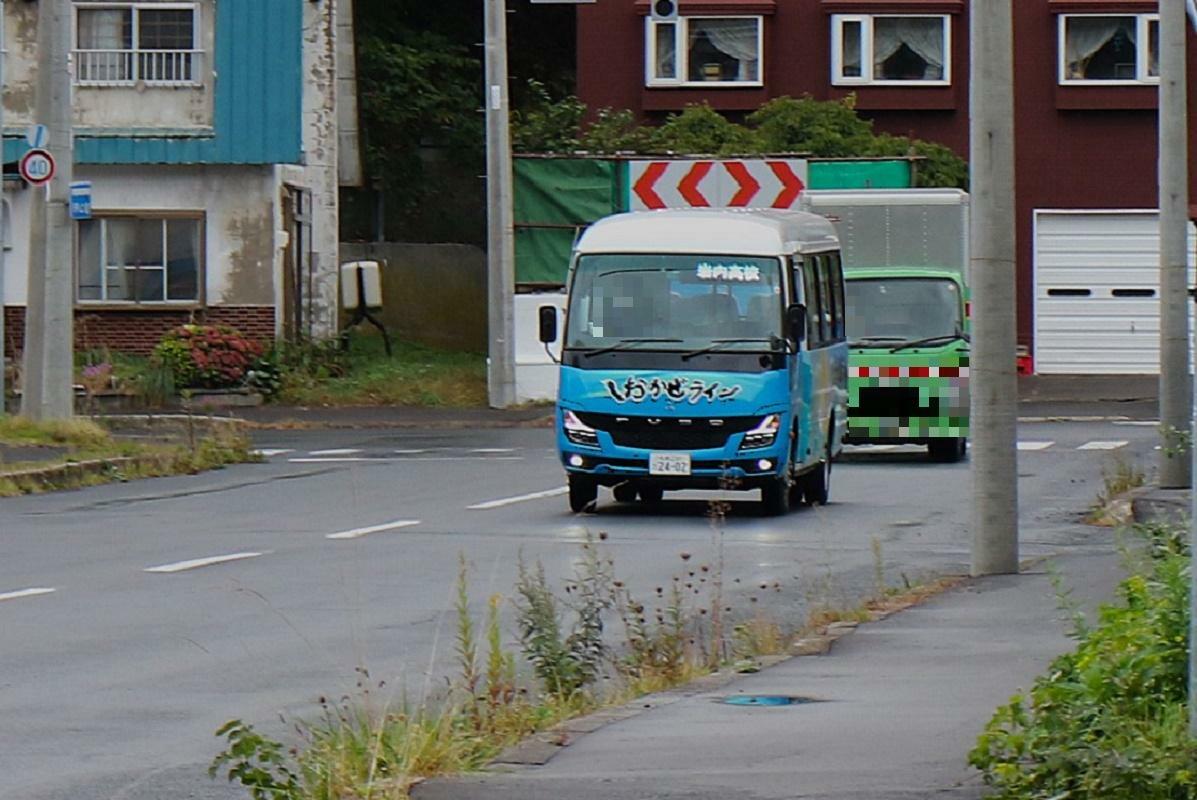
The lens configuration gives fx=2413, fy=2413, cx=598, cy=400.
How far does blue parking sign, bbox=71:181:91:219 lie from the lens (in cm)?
2591

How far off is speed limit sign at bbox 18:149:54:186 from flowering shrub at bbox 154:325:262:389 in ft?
31.9

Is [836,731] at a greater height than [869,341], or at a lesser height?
lesser

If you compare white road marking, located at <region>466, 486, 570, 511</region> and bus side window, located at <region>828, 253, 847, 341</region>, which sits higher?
bus side window, located at <region>828, 253, 847, 341</region>

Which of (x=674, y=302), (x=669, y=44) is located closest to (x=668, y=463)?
(x=674, y=302)

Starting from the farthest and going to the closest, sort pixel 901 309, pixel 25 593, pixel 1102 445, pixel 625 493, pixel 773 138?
pixel 773 138 < pixel 1102 445 < pixel 901 309 < pixel 625 493 < pixel 25 593

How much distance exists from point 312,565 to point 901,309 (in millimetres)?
12335

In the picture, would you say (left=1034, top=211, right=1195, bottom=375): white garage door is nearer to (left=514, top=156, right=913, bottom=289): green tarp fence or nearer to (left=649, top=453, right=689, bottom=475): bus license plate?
(left=514, top=156, right=913, bottom=289): green tarp fence

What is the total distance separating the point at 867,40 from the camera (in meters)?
43.5

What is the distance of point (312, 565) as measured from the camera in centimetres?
1533

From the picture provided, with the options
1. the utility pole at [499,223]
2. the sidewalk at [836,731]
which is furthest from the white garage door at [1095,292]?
the sidewalk at [836,731]

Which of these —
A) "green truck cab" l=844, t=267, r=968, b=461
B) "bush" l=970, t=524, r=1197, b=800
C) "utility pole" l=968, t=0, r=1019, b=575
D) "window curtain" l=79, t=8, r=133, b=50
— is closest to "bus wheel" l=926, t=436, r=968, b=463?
"green truck cab" l=844, t=267, r=968, b=461

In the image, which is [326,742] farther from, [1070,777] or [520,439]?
[520,439]

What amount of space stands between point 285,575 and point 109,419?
56.5 ft

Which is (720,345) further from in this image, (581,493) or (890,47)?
(890,47)
